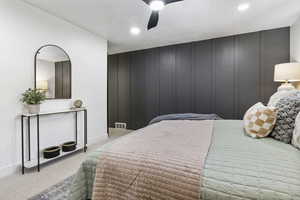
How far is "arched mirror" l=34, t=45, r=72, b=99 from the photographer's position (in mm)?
2422

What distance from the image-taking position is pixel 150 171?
0.84 meters

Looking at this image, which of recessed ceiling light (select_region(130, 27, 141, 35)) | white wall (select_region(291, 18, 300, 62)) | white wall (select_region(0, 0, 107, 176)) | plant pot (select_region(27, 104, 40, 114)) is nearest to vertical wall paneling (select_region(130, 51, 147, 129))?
recessed ceiling light (select_region(130, 27, 141, 35))

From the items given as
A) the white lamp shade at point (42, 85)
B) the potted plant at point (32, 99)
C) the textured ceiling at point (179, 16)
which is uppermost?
the textured ceiling at point (179, 16)

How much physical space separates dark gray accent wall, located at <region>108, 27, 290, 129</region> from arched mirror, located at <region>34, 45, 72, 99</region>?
2068 millimetres

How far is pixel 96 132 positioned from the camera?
355 centimetres

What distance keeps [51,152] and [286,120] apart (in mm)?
2928

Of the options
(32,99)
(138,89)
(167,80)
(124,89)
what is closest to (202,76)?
(167,80)

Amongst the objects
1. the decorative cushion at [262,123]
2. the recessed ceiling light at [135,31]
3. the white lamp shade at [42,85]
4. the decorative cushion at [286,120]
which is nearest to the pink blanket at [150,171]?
the decorative cushion at [262,123]

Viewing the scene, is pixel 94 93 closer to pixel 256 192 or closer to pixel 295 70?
pixel 256 192

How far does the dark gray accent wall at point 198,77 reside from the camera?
129 inches

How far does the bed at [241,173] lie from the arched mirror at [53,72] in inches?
80.2

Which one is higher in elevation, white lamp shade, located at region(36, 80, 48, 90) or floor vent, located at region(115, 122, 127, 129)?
white lamp shade, located at region(36, 80, 48, 90)

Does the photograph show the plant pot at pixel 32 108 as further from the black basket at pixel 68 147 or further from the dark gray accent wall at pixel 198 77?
the dark gray accent wall at pixel 198 77

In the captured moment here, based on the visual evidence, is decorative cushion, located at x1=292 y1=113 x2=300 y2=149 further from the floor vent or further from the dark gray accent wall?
the floor vent
